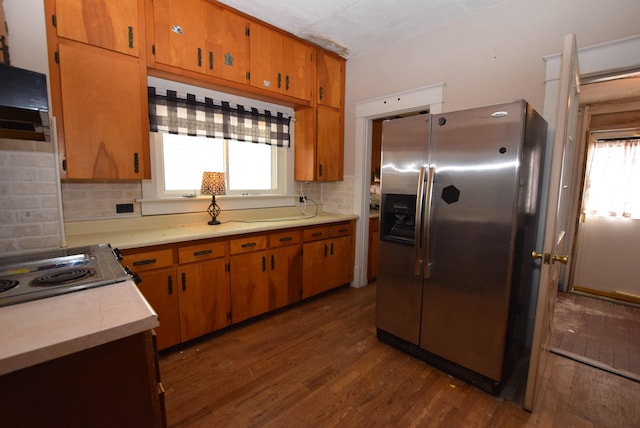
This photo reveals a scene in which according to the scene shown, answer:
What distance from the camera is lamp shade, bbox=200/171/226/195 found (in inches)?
103

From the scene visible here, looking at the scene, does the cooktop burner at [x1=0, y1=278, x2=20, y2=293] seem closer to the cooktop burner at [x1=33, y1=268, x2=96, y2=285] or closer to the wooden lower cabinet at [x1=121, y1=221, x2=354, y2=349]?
the cooktop burner at [x1=33, y1=268, x2=96, y2=285]

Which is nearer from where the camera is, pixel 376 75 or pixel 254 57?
pixel 254 57

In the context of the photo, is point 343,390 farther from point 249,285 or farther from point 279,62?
point 279,62

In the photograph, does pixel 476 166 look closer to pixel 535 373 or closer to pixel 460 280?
pixel 460 280

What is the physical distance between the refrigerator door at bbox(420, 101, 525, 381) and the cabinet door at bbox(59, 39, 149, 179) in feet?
6.74

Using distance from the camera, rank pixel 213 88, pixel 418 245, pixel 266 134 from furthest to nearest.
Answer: pixel 266 134 → pixel 213 88 → pixel 418 245

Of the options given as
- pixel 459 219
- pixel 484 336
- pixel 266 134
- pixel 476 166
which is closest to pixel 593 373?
pixel 484 336

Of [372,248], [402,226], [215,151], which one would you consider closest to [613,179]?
[372,248]

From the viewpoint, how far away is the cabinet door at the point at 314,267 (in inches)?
119

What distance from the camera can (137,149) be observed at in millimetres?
2082

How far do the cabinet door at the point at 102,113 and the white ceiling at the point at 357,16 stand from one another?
108 centimetres

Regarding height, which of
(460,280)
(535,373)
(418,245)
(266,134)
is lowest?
(535,373)

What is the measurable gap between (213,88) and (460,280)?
2528mm

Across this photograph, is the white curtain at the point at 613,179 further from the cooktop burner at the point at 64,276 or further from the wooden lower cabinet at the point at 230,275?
the cooktop burner at the point at 64,276
